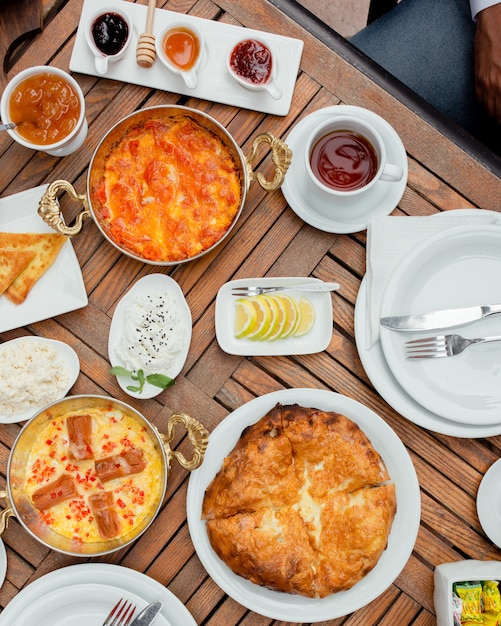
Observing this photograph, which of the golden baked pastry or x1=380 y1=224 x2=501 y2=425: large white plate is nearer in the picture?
the golden baked pastry

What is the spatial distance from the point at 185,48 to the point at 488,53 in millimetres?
1055

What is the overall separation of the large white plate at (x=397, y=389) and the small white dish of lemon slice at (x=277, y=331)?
0.11 m

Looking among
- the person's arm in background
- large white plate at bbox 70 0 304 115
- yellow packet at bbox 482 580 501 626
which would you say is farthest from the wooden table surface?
the person's arm in background

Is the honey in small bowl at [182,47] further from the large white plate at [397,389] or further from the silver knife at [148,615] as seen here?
the silver knife at [148,615]

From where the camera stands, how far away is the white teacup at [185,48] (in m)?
2.08

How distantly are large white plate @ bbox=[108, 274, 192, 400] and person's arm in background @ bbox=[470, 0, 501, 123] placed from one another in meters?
1.29

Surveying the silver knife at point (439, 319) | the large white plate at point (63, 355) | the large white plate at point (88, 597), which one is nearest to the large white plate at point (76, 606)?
the large white plate at point (88, 597)

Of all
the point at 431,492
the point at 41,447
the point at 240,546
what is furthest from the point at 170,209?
the point at 431,492

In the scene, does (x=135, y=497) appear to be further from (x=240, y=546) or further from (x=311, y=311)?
(x=311, y=311)

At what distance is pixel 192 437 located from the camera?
191cm

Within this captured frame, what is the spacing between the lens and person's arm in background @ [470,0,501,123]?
86.4 inches

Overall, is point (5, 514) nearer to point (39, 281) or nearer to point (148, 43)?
point (39, 281)

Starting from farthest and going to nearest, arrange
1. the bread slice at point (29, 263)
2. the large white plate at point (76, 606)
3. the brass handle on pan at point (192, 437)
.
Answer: the bread slice at point (29, 263), the large white plate at point (76, 606), the brass handle on pan at point (192, 437)

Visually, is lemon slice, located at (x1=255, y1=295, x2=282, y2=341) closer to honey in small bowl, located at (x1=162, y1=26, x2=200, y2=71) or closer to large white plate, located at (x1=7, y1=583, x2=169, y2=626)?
honey in small bowl, located at (x1=162, y1=26, x2=200, y2=71)
